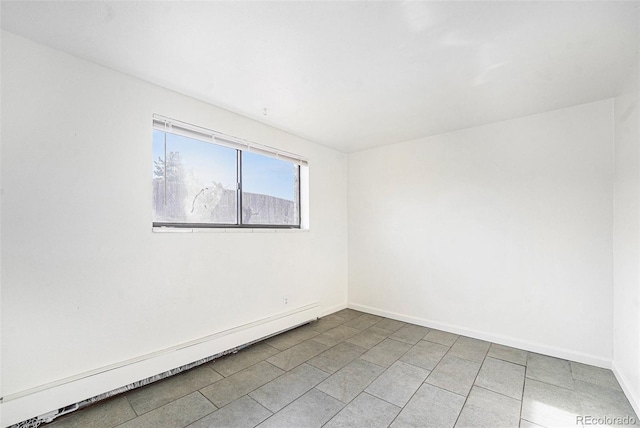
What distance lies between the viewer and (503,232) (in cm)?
308

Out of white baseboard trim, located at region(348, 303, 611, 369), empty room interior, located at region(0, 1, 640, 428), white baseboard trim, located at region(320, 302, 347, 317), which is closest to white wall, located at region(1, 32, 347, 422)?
empty room interior, located at region(0, 1, 640, 428)

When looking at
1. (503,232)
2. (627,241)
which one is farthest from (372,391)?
(627,241)

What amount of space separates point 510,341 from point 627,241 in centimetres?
146

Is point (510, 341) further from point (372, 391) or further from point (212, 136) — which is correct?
point (212, 136)

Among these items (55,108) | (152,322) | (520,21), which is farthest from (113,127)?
(520,21)

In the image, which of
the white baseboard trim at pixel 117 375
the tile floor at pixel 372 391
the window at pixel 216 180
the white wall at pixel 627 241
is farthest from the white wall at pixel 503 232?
the white baseboard trim at pixel 117 375

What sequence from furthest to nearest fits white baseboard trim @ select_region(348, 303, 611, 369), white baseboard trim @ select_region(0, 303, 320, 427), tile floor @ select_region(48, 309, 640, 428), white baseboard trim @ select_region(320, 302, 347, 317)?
1. white baseboard trim @ select_region(320, 302, 347, 317)
2. white baseboard trim @ select_region(348, 303, 611, 369)
3. tile floor @ select_region(48, 309, 640, 428)
4. white baseboard trim @ select_region(0, 303, 320, 427)

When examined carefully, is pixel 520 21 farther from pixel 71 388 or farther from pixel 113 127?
pixel 71 388

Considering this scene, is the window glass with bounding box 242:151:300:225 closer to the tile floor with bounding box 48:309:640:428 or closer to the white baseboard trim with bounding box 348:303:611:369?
the tile floor with bounding box 48:309:640:428

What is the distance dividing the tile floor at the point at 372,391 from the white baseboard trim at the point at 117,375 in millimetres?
112

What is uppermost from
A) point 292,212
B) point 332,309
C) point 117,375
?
point 292,212

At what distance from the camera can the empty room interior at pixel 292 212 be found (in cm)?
172

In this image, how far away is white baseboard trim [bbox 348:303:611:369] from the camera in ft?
8.46

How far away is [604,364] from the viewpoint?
2512mm
